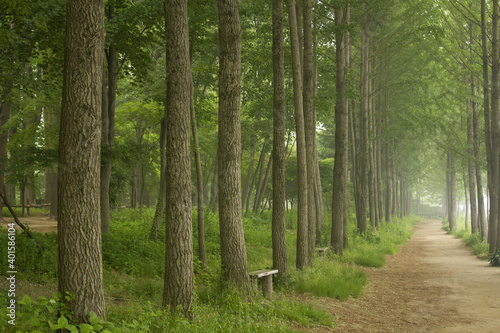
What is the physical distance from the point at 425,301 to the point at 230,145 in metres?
6.18

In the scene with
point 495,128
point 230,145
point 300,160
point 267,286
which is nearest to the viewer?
point 230,145

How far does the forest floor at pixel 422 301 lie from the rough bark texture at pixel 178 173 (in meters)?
2.40

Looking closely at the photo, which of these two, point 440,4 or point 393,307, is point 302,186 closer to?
point 393,307

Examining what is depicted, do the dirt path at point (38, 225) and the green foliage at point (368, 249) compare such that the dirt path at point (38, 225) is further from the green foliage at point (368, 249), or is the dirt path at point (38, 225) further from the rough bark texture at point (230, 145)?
the green foliage at point (368, 249)

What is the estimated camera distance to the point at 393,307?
367 inches

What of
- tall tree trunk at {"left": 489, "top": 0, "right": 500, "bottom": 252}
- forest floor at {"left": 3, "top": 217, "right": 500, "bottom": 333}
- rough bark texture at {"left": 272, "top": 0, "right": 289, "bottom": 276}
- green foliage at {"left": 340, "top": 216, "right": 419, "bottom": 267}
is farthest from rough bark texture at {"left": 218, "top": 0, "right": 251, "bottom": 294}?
tall tree trunk at {"left": 489, "top": 0, "right": 500, "bottom": 252}

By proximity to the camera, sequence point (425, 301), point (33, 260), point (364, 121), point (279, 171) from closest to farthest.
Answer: point (33, 260) → point (425, 301) → point (279, 171) → point (364, 121)

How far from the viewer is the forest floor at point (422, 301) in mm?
7688

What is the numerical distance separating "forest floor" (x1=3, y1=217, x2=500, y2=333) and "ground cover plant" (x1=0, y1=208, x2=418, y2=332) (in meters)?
0.47

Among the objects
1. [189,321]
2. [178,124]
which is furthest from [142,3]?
[189,321]

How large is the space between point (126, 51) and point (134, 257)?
6.34 meters

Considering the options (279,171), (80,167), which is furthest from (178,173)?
(279,171)

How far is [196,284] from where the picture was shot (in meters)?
9.66

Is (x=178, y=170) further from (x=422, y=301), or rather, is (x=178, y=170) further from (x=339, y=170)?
(x=339, y=170)
